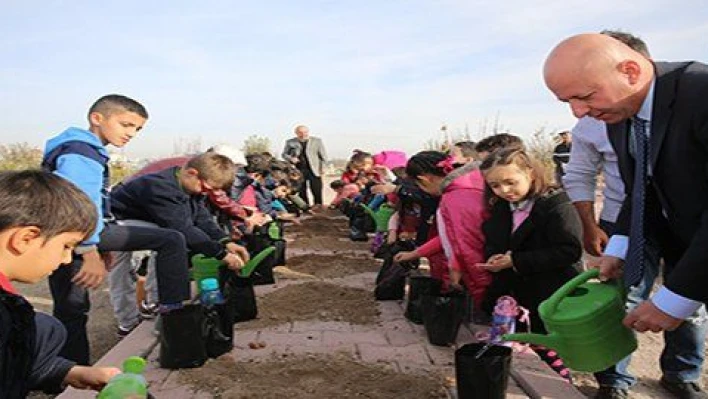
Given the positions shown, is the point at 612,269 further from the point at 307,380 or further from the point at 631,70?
the point at 307,380

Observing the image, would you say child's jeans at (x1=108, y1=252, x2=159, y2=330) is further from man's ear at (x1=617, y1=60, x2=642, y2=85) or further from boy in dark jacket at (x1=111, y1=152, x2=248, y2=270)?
man's ear at (x1=617, y1=60, x2=642, y2=85)

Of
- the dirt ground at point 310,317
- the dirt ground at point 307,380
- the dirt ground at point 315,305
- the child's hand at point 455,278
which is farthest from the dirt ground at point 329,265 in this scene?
the dirt ground at point 307,380

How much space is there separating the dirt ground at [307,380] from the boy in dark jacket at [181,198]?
970 millimetres

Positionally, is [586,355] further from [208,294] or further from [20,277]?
[208,294]

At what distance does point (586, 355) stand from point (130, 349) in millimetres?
2432

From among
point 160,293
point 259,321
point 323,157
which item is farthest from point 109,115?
point 323,157

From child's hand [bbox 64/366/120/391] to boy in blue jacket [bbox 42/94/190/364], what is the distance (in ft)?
3.03

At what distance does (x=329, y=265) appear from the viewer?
610cm

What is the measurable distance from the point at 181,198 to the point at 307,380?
167cm

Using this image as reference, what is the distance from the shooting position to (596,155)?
3314 millimetres

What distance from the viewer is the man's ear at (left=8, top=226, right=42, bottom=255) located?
5.21 feet

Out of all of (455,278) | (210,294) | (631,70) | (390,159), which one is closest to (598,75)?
(631,70)

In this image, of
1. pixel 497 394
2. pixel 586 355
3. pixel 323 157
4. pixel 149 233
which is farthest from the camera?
pixel 323 157

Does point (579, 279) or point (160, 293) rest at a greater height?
point (579, 279)
